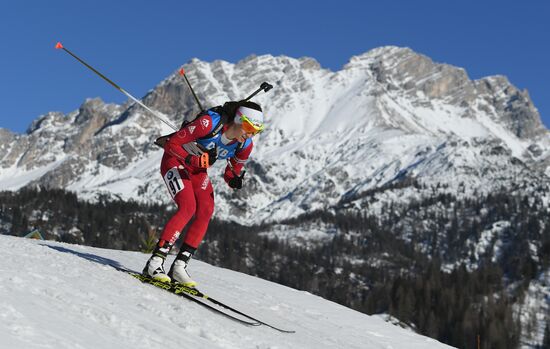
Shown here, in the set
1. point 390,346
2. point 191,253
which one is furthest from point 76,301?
point 390,346

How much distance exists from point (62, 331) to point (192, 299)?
372 cm

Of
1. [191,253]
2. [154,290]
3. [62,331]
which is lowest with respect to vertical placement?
[62,331]

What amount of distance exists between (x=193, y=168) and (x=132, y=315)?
11.8 feet

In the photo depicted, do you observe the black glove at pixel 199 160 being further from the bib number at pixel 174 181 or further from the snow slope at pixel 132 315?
the snow slope at pixel 132 315

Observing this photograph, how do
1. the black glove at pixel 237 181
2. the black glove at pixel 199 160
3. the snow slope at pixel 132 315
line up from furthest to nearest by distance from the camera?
the black glove at pixel 237 181 → the black glove at pixel 199 160 → the snow slope at pixel 132 315

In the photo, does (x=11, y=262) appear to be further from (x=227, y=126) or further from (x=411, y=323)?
(x=411, y=323)

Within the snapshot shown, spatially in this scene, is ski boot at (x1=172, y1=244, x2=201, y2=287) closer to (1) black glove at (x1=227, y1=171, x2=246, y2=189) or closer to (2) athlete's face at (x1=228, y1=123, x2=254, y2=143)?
(1) black glove at (x1=227, y1=171, x2=246, y2=189)

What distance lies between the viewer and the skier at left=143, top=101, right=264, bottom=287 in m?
10.8

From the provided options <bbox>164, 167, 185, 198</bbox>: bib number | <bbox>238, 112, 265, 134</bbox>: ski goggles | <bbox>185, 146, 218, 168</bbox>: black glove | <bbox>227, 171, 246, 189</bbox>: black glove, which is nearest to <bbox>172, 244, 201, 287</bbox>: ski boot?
<bbox>164, 167, 185, 198</bbox>: bib number

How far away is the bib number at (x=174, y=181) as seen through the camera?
35.8ft

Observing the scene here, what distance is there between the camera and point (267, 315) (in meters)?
11.2

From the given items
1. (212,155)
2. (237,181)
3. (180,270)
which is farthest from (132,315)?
(237,181)

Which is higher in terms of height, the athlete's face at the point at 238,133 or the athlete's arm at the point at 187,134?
the athlete's face at the point at 238,133

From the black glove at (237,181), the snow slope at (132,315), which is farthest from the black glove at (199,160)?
the snow slope at (132,315)
